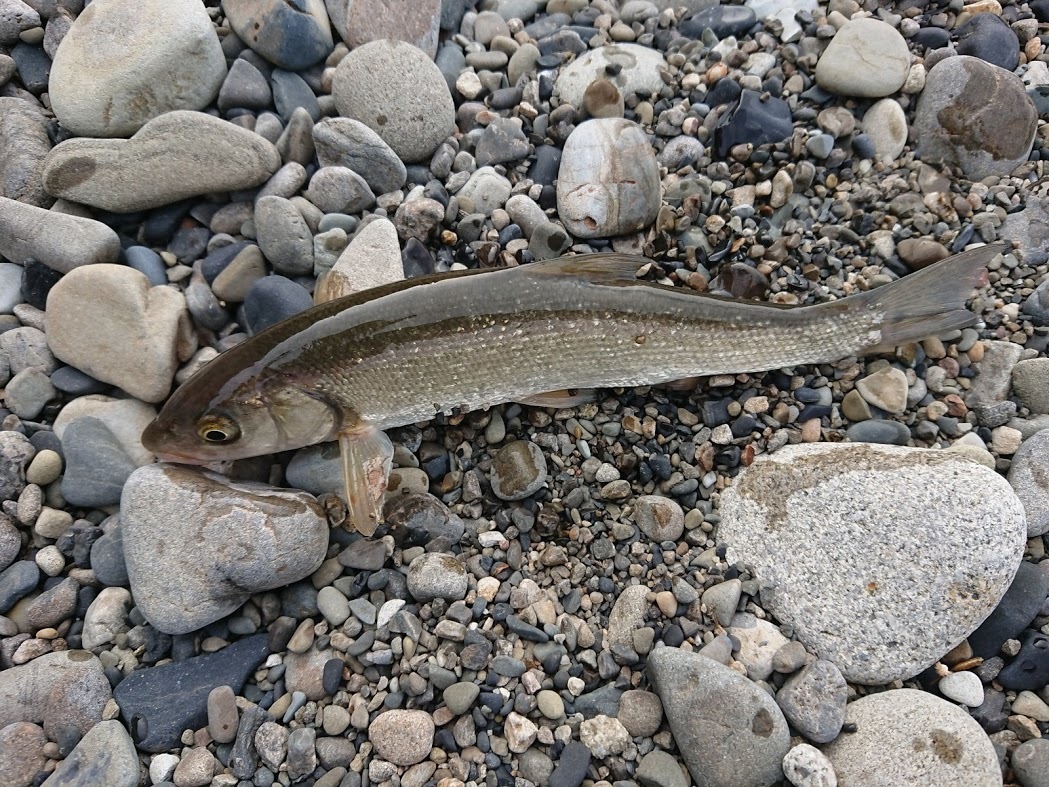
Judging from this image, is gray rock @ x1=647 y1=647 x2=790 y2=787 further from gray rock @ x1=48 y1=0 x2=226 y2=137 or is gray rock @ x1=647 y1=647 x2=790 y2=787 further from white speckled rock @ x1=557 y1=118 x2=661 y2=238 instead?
gray rock @ x1=48 y1=0 x2=226 y2=137

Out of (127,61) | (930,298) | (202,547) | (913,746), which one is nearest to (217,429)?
(202,547)

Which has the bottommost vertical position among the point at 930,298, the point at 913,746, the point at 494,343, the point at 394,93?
the point at 913,746

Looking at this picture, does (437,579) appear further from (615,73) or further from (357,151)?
(615,73)

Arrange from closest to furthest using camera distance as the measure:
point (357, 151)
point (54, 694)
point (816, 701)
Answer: point (816, 701) → point (54, 694) → point (357, 151)

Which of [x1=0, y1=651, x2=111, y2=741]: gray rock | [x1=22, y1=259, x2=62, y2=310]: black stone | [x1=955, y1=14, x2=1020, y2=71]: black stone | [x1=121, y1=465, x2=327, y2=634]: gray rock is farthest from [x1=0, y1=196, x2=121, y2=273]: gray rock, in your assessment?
[x1=955, y1=14, x2=1020, y2=71]: black stone

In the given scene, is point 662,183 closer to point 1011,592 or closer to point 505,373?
point 505,373

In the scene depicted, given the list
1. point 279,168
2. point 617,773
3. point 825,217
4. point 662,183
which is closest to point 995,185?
point 825,217

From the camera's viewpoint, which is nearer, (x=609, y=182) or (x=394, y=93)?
(x=609, y=182)

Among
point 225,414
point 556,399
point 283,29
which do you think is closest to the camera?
point 225,414
